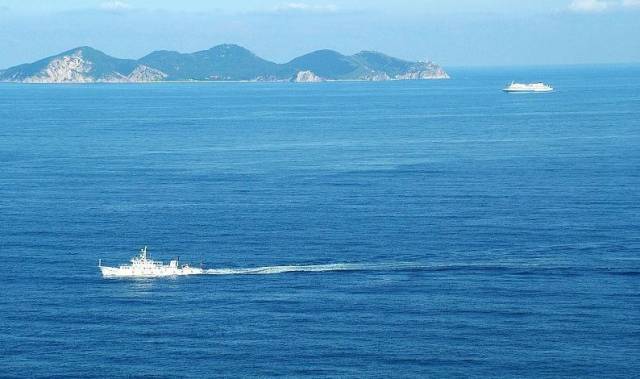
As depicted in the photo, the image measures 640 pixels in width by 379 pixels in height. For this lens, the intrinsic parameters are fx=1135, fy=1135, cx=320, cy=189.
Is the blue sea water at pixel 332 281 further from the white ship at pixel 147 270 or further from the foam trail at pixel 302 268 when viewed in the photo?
the white ship at pixel 147 270

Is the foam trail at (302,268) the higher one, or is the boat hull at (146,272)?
the foam trail at (302,268)

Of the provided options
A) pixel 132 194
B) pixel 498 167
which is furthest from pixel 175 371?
pixel 498 167

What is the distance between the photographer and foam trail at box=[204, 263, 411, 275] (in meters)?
118

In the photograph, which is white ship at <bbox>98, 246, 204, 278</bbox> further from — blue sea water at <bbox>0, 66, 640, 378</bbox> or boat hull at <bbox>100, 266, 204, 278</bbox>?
blue sea water at <bbox>0, 66, 640, 378</bbox>

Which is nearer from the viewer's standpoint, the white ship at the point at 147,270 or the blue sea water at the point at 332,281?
the blue sea water at the point at 332,281

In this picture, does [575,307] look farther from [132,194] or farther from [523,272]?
[132,194]

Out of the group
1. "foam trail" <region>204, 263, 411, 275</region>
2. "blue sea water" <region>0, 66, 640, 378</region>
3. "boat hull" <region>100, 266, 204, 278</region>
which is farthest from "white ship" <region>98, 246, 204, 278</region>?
"foam trail" <region>204, 263, 411, 275</region>

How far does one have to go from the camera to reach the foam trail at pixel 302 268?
11781 cm

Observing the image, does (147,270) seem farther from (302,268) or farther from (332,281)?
(332,281)

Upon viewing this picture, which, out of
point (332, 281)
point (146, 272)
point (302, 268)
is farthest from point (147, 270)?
point (332, 281)

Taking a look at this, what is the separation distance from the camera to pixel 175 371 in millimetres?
88938

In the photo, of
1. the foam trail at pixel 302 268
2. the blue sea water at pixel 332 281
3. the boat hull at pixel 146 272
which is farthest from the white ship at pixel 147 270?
the foam trail at pixel 302 268

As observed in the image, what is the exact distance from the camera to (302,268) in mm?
118750

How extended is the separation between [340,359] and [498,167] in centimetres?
11055
